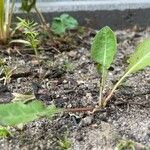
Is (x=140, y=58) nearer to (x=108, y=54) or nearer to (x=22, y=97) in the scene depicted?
(x=108, y=54)

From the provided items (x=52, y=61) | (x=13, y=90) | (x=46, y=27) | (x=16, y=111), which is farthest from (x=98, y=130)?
(x=46, y=27)

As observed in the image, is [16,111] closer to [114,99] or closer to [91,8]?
[114,99]

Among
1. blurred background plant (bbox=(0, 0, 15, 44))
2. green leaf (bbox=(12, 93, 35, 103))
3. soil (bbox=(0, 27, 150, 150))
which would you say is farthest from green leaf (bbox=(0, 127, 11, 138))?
blurred background plant (bbox=(0, 0, 15, 44))

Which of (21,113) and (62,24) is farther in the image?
(62,24)

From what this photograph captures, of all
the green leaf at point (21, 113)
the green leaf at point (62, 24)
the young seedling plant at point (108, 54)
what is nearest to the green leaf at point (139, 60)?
the young seedling plant at point (108, 54)

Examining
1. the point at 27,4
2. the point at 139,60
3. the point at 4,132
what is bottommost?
the point at 4,132

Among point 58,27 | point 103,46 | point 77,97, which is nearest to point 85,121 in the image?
point 77,97
